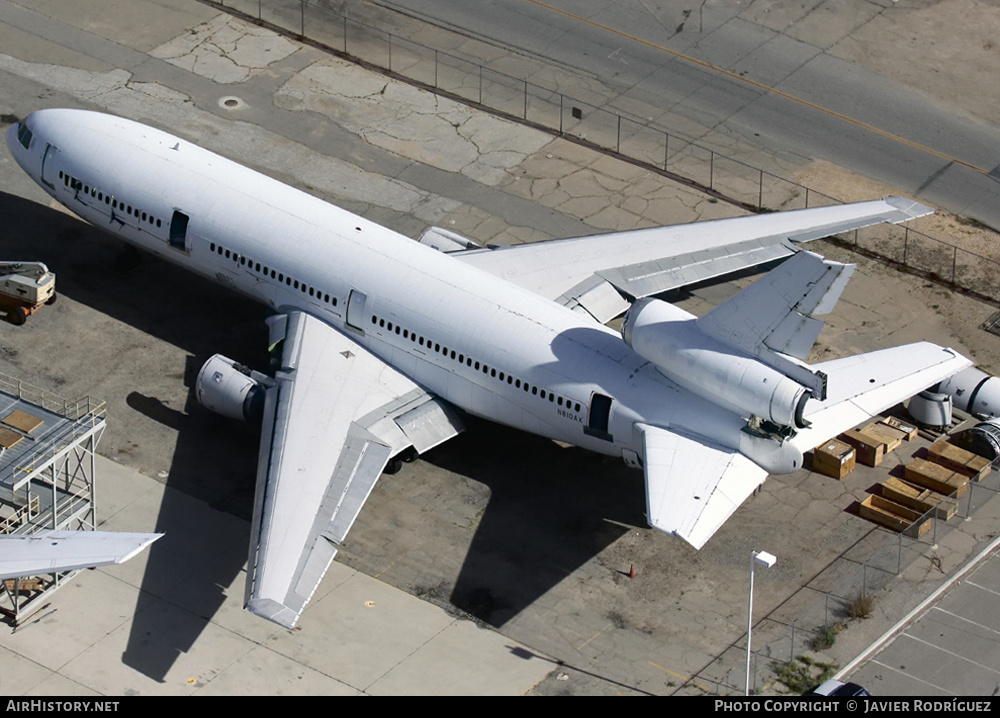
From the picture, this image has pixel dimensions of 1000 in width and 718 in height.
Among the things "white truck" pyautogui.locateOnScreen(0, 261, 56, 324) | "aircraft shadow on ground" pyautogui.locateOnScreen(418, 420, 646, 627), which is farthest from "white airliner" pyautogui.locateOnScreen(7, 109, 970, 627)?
"white truck" pyautogui.locateOnScreen(0, 261, 56, 324)

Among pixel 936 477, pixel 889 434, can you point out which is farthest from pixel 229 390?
pixel 936 477

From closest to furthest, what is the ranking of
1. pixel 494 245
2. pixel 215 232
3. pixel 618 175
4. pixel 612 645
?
pixel 612 645, pixel 215 232, pixel 494 245, pixel 618 175

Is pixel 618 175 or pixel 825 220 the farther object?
pixel 618 175

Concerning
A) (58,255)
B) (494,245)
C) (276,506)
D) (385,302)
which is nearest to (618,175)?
(494,245)

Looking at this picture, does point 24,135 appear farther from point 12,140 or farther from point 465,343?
point 465,343

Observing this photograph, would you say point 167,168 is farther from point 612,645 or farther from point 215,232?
point 612,645

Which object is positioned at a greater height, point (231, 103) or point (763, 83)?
point (763, 83)

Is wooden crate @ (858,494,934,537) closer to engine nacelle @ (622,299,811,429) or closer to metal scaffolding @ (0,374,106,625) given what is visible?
engine nacelle @ (622,299,811,429)
